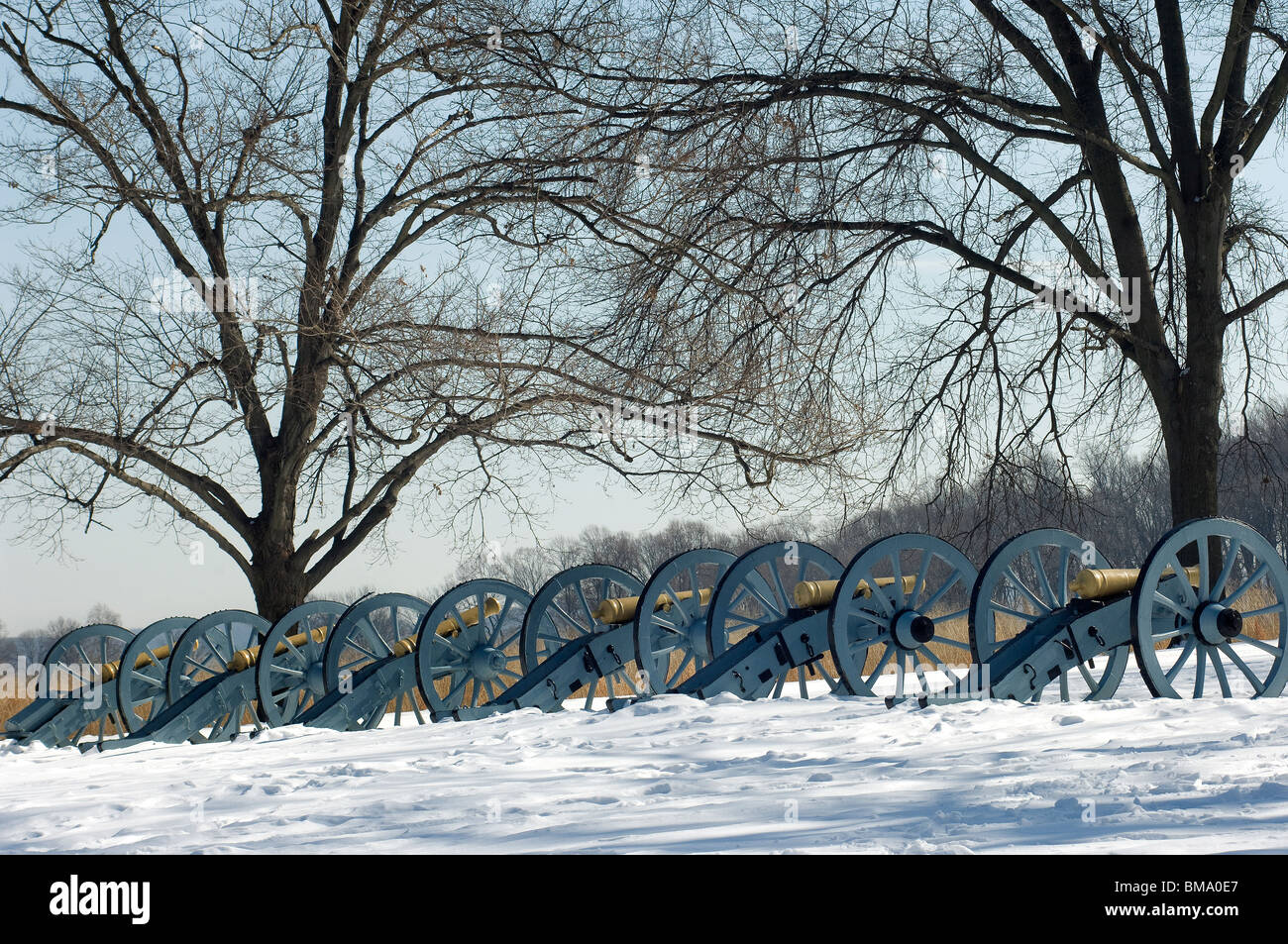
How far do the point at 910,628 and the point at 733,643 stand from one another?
178 centimetres

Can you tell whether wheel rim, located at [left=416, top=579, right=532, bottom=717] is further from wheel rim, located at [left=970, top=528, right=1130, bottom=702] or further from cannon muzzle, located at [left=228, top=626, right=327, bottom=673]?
wheel rim, located at [left=970, top=528, right=1130, bottom=702]

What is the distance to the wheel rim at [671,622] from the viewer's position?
8984 mm

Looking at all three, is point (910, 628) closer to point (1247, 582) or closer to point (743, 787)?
point (1247, 582)

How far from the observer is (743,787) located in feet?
16.6

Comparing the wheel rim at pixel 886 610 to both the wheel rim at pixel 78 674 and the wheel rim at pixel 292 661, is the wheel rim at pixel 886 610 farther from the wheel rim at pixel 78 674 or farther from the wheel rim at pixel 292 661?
the wheel rim at pixel 78 674

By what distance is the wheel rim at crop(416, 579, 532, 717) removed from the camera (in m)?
10.4

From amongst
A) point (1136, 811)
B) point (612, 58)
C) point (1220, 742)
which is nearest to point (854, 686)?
point (1220, 742)

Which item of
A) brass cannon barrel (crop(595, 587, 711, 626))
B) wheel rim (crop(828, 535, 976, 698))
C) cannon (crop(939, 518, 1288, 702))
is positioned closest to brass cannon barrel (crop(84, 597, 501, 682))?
brass cannon barrel (crop(595, 587, 711, 626))

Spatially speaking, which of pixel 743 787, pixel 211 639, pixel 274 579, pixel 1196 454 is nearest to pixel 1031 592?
pixel 1196 454

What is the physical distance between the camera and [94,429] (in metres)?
15.5

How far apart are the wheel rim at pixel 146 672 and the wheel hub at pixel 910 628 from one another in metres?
6.81

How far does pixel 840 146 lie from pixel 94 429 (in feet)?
30.3

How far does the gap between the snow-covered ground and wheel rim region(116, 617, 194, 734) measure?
180 inches

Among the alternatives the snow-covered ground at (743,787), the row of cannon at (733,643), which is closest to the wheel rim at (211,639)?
the row of cannon at (733,643)
